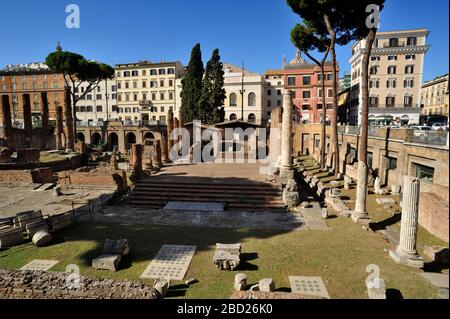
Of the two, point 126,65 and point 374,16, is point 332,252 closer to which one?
point 374,16

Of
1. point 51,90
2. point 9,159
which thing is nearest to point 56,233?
point 9,159

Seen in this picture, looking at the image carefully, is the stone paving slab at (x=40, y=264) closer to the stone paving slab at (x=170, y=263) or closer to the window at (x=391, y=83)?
the stone paving slab at (x=170, y=263)

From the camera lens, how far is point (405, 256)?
7.79m

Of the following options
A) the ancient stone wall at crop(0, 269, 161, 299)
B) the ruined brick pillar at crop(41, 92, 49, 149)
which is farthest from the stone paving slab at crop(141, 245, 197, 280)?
the ruined brick pillar at crop(41, 92, 49, 149)

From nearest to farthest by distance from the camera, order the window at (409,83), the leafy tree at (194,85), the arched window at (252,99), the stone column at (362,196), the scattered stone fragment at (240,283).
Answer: the scattered stone fragment at (240,283), the stone column at (362,196), the window at (409,83), the leafy tree at (194,85), the arched window at (252,99)

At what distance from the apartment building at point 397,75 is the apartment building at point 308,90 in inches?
352

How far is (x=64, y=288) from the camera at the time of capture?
20.4 feet

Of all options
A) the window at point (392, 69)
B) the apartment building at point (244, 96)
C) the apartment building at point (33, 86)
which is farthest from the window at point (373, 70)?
the apartment building at point (33, 86)

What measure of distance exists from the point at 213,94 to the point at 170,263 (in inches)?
1332

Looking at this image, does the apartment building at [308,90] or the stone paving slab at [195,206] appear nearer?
the stone paving slab at [195,206]

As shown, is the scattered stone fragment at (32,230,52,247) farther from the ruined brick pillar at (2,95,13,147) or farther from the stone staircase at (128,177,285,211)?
the ruined brick pillar at (2,95,13,147)

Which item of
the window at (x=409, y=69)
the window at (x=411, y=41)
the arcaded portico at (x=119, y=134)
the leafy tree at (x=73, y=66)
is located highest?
the window at (x=411, y=41)

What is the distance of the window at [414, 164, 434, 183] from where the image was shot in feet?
43.3

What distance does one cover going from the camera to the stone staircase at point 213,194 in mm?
14984
